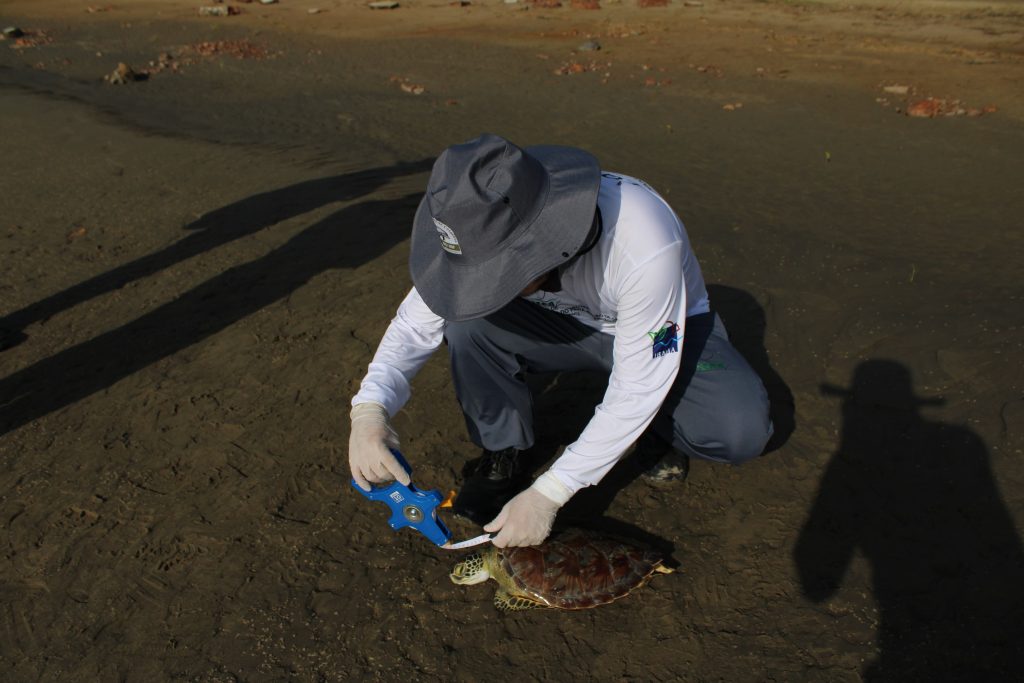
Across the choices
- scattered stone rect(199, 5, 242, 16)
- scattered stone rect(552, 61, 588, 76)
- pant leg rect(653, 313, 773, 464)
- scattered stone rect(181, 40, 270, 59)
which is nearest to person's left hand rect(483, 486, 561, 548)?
pant leg rect(653, 313, 773, 464)

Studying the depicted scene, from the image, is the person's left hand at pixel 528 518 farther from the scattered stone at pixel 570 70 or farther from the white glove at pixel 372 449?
the scattered stone at pixel 570 70

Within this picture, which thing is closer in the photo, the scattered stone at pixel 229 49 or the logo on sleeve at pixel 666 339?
the logo on sleeve at pixel 666 339

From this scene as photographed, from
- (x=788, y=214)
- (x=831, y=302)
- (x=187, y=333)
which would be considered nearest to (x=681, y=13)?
(x=788, y=214)

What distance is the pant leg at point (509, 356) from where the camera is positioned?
2373 millimetres

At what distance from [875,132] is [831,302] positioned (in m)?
3.51

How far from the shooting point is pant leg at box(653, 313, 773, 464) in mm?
2270

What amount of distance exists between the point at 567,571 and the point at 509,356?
0.70m

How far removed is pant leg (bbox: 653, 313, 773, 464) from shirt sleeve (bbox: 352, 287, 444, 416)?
79 cm

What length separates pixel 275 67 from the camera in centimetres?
1019

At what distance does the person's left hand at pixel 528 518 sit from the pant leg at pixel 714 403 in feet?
2.06

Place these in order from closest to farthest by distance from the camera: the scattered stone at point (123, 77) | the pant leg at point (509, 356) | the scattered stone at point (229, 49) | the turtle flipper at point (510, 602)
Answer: the turtle flipper at point (510, 602) → the pant leg at point (509, 356) → the scattered stone at point (123, 77) → the scattered stone at point (229, 49)

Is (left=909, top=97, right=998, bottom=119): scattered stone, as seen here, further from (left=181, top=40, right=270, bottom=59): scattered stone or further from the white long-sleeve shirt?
(left=181, top=40, right=270, bottom=59): scattered stone

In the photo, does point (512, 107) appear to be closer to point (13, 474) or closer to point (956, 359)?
point (956, 359)

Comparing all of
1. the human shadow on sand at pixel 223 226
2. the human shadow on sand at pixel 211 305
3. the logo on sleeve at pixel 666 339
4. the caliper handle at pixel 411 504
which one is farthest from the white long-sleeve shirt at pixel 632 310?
the human shadow on sand at pixel 223 226
